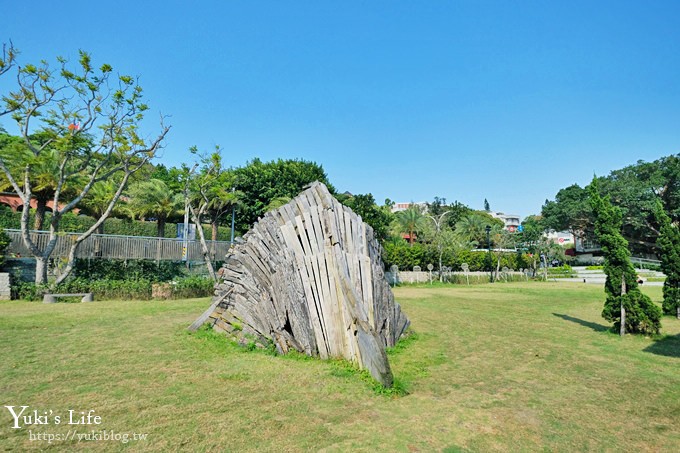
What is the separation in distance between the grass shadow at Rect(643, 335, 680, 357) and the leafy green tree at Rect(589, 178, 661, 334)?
408 millimetres

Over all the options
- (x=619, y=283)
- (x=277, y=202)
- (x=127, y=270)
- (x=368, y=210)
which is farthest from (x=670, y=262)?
(x=277, y=202)

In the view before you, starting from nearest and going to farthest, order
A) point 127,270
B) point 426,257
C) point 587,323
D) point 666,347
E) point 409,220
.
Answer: point 666,347 → point 587,323 → point 127,270 → point 426,257 → point 409,220

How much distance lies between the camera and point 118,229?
129ft

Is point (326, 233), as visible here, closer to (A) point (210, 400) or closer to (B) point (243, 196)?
(A) point (210, 400)

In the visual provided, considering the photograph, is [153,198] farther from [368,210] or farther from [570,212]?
[570,212]

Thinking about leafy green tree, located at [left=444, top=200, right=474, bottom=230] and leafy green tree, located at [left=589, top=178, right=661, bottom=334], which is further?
leafy green tree, located at [left=444, top=200, right=474, bottom=230]

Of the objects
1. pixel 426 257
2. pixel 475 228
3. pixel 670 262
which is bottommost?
pixel 670 262

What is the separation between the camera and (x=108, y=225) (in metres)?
38.7

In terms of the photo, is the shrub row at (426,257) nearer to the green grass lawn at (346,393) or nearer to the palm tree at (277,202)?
the palm tree at (277,202)

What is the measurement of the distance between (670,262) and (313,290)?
1404 centimetres

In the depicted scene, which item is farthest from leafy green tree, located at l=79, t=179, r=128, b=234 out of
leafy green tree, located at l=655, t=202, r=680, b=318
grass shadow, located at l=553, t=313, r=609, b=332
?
leafy green tree, located at l=655, t=202, r=680, b=318

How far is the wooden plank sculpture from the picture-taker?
709cm

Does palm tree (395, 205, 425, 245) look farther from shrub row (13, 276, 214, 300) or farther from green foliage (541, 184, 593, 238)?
shrub row (13, 276, 214, 300)

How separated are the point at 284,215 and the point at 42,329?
24.3 ft
